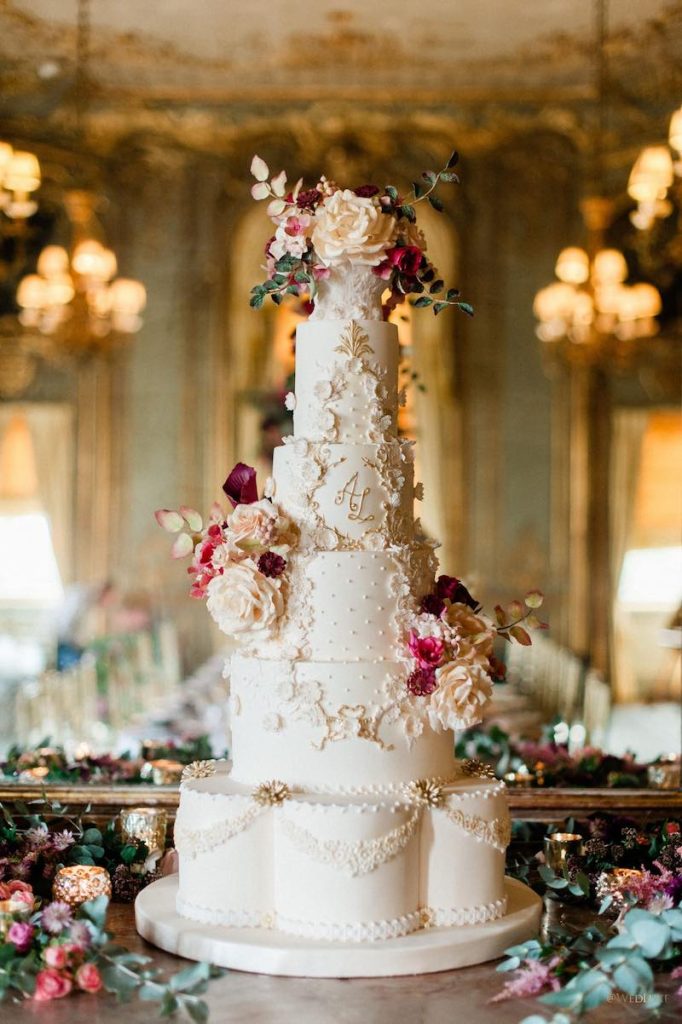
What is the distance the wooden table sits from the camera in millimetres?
3566

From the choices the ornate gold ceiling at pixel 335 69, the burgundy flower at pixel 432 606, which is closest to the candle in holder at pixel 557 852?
the burgundy flower at pixel 432 606

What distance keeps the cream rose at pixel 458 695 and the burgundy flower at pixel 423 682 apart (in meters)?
0.02

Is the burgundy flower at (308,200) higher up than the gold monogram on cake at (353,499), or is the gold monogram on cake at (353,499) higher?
the burgundy flower at (308,200)

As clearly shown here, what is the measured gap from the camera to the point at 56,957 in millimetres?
3754

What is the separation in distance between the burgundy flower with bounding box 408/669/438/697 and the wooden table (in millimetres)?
803

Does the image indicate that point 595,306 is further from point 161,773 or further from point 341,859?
point 341,859

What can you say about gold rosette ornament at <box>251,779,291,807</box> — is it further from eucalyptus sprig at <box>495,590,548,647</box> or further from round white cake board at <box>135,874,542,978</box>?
eucalyptus sprig at <box>495,590,548,647</box>

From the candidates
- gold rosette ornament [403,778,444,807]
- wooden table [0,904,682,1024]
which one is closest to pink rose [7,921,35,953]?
wooden table [0,904,682,1024]

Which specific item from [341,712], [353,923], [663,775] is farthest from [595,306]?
[353,923]

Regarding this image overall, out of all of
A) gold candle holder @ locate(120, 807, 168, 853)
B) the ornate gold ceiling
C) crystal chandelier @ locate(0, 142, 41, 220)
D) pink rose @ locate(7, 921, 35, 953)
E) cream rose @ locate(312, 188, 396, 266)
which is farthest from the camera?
the ornate gold ceiling

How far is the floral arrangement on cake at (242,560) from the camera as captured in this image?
4117 mm

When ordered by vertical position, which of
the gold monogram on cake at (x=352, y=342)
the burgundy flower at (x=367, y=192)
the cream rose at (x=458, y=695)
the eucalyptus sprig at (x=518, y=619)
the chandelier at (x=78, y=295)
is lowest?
the cream rose at (x=458, y=695)

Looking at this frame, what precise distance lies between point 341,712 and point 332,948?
2.19 ft

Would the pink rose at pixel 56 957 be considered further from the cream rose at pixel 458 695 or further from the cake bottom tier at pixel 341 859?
the cream rose at pixel 458 695
